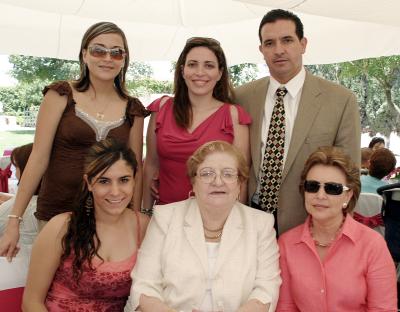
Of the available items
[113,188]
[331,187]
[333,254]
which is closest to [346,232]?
[333,254]

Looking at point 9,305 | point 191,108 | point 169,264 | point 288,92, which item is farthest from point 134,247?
point 288,92

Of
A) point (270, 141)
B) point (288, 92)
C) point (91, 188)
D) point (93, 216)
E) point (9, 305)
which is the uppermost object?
point (288, 92)

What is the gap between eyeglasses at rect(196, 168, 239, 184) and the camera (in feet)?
7.38

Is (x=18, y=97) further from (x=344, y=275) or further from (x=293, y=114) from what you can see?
(x=344, y=275)

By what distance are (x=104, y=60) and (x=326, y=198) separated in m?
1.40

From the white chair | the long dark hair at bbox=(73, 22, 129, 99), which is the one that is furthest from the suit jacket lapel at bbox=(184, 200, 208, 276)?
the white chair

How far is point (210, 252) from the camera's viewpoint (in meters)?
2.29

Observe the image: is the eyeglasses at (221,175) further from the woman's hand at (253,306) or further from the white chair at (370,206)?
the white chair at (370,206)

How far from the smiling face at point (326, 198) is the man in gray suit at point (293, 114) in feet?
1.06

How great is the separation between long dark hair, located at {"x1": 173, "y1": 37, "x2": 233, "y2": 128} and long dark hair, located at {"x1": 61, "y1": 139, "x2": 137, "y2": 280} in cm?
54

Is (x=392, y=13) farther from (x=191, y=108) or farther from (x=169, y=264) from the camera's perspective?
(x=169, y=264)

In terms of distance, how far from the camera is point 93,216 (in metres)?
2.32

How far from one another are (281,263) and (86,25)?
15.4 feet

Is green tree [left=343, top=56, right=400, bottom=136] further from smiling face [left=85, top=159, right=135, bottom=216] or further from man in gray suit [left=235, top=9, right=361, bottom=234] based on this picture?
smiling face [left=85, top=159, right=135, bottom=216]
